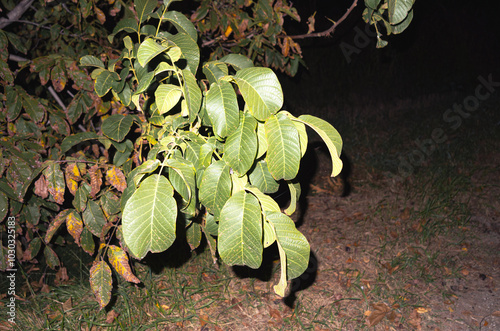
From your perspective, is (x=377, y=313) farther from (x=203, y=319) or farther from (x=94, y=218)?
(x=94, y=218)

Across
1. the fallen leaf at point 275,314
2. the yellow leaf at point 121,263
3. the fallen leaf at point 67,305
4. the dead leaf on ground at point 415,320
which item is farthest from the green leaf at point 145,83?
the dead leaf on ground at point 415,320

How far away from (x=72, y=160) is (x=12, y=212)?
47 cm

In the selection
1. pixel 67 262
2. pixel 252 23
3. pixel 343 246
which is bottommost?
pixel 67 262

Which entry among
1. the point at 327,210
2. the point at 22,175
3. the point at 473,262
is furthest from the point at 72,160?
the point at 473,262

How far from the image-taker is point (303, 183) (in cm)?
321

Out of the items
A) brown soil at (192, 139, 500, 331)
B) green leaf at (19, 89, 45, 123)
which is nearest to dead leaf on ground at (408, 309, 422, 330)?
brown soil at (192, 139, 500, 331)

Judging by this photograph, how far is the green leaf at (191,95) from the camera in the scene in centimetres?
89

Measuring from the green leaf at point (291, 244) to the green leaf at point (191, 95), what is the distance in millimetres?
325

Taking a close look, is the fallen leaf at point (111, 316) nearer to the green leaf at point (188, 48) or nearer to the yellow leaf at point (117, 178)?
the yellow leaf at point (117, 178)

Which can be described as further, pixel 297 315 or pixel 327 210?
pixel 327 210

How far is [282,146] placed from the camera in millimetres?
857

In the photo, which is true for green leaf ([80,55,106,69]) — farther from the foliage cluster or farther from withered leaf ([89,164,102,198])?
withered leaf ([89,164,102,198])

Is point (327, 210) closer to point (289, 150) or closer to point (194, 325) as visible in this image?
point (194, 325)

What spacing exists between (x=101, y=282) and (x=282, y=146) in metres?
0.99
